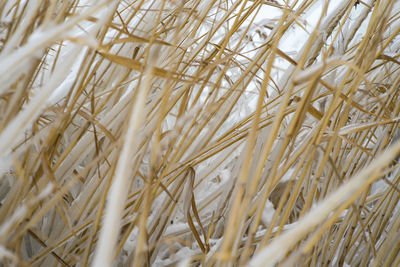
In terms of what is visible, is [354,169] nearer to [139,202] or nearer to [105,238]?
[139,202]

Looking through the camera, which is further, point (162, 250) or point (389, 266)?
point (162, 250)

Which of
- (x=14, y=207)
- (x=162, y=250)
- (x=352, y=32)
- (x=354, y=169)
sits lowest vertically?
(x=162, y=250)

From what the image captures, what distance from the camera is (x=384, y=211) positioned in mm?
518

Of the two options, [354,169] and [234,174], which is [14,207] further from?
[354,169]

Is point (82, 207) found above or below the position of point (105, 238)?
below

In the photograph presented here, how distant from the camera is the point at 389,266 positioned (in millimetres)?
445

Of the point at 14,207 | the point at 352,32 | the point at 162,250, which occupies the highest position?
the point at 352,32

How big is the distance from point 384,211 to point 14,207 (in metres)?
0.44

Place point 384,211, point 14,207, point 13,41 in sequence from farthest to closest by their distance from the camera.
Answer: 1. point 384,211
2. point 14,207
3. point 13,41

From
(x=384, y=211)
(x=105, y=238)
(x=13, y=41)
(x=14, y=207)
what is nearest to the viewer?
(x=105, y=238)

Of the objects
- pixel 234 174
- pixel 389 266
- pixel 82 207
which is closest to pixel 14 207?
pixel 82 207

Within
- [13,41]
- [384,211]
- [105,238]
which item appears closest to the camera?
[105,238]

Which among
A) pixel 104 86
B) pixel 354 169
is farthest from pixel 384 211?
pixel 104 86

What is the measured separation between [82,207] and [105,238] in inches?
13.3
